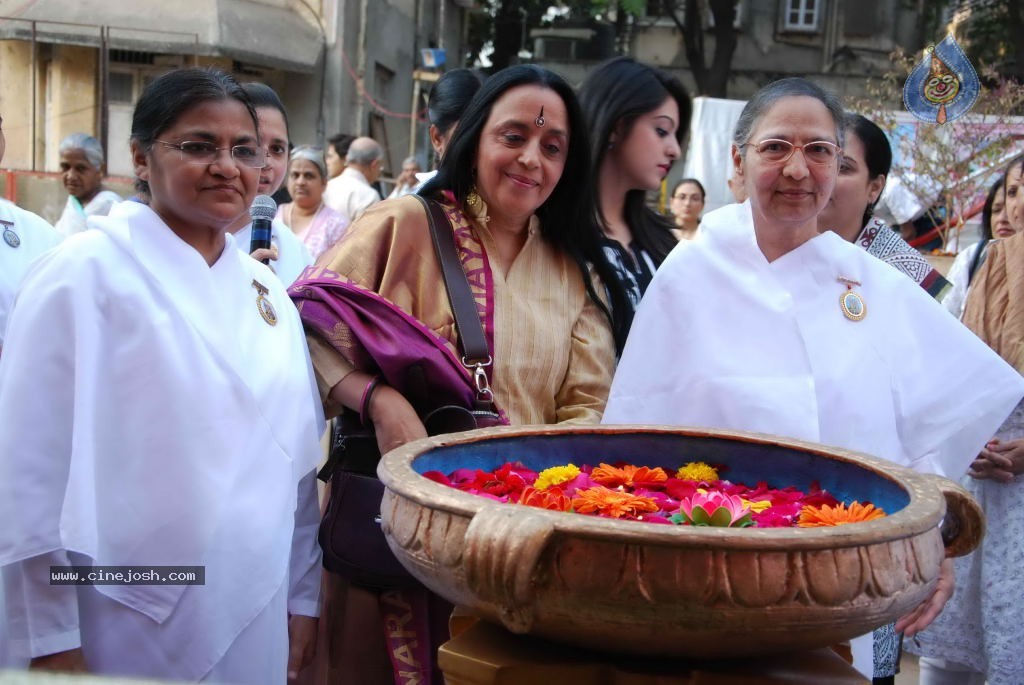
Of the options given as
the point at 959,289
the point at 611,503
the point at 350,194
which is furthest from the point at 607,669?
the point at 350,194

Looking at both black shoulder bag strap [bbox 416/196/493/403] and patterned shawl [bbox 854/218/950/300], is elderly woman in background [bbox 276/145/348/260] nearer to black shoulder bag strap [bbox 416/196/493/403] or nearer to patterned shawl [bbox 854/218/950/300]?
patterned shawl [bbox 854/218/950/300]

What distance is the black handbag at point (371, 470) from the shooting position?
7.94 ft

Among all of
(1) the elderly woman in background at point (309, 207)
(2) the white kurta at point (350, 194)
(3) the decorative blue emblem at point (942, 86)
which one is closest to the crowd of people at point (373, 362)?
(3) the decorative blue emblem at point (942, 86)

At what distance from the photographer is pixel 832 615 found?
136cm

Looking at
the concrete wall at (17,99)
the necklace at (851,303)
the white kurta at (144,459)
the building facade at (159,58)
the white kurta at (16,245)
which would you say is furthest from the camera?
the concrete wall at (17,99)

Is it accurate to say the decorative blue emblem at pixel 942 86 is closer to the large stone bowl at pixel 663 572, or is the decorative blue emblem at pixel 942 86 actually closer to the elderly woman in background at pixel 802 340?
the elderly woman in background at pixel 802 340

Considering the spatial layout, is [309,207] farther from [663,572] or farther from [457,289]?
[663,572]

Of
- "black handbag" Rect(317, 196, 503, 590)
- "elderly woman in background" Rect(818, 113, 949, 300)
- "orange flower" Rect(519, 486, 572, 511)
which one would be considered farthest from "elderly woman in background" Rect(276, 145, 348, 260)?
"orange flower" Rect(519, 486, 572, 511)

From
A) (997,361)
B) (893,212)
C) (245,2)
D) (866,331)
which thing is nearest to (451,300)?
(866,331)

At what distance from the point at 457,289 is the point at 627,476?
0.88 meters

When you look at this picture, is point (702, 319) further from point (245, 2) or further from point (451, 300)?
point (245, 2)

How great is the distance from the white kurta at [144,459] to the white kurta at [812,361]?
35.1 inches

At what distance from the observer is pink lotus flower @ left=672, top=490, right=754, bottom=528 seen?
154cm

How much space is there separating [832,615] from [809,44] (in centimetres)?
2331
